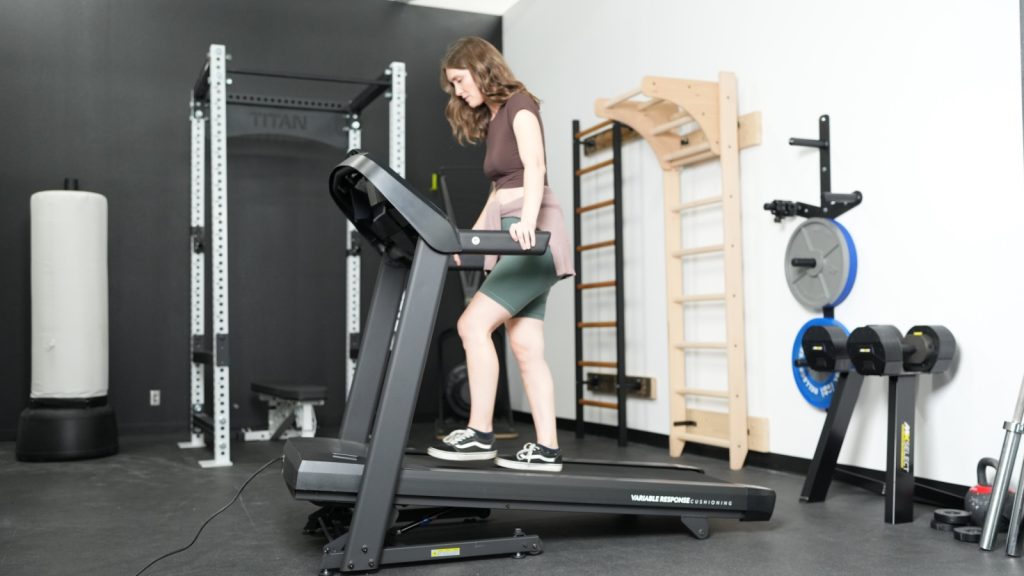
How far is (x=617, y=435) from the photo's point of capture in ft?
17.7

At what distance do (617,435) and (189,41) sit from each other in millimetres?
3689

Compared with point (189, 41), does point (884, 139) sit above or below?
below

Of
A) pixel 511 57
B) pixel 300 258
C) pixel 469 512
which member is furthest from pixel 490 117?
pixel 511 57

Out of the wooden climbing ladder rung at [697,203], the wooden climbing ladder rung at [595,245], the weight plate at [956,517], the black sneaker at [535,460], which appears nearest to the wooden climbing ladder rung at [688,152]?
the wooden climbing ladder rung at [697,203]

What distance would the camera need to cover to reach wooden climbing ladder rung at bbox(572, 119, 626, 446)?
518 cm

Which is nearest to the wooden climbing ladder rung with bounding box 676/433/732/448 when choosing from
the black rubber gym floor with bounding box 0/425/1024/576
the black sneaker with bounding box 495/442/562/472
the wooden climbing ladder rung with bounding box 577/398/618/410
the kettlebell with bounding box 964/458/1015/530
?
the black rubber gym floor with bounding box 0/425/1024/576

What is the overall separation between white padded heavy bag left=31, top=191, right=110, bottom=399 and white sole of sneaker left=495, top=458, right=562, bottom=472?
9.86 ft

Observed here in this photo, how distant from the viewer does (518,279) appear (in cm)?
271

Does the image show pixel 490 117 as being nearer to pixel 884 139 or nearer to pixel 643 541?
pixel 643 541

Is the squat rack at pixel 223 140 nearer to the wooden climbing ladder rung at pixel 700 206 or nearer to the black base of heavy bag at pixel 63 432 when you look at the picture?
the black base of heavy bag at pixel 63 432

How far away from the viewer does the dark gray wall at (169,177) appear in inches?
217

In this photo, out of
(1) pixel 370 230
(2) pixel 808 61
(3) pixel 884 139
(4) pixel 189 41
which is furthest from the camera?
(4) pixel 189 41

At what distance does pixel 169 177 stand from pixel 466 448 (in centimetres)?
383

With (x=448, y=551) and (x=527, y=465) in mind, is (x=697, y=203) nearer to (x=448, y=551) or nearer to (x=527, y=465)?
(x=527, y=465)
